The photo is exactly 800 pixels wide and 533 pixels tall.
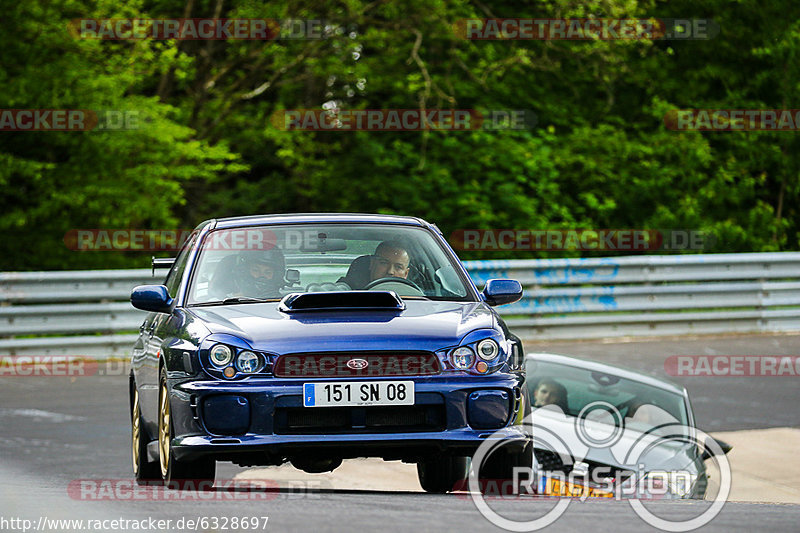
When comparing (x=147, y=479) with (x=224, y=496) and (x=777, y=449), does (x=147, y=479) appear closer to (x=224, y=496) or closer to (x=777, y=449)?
(x=224, y=496)

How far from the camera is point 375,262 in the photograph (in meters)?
8.02

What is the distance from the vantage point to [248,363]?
Result: 6836 millimetres

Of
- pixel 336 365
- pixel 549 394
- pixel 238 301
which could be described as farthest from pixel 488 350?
pixel 549 394

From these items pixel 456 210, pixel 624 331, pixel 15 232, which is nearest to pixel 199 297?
pixel 624 331

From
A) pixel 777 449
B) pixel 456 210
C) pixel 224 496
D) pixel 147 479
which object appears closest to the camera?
pixel 224 496

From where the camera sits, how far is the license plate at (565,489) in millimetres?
9398

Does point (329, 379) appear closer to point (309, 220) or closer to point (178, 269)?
point (309, 220)

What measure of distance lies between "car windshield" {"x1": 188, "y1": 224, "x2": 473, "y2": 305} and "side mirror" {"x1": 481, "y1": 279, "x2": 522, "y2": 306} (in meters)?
0.17

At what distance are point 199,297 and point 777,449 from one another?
6.77 meters

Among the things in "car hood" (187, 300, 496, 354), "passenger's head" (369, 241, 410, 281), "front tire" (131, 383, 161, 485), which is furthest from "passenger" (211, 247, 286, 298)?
"front tire" (131, 383, 161, 485)

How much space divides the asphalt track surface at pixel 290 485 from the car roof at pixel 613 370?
1.66 meters

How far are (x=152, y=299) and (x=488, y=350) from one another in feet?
6.60

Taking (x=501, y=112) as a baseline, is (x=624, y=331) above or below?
below

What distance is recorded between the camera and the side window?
826cm
